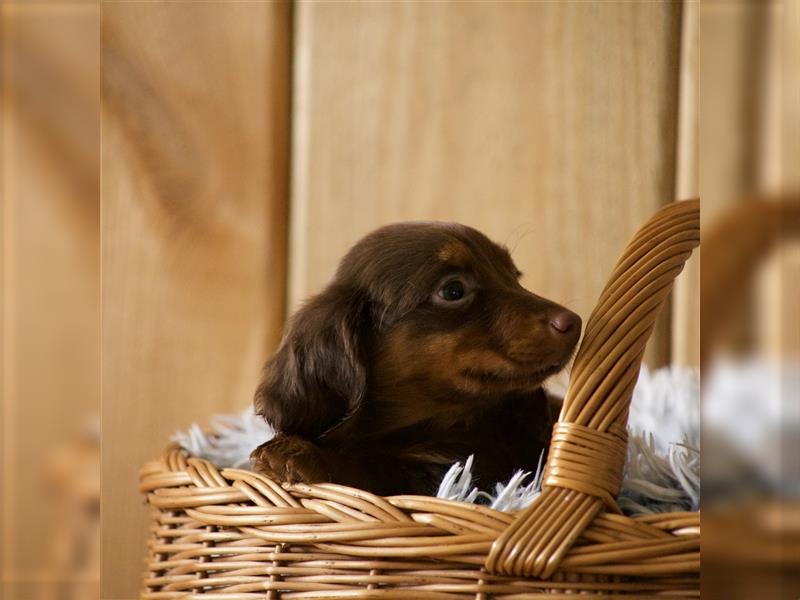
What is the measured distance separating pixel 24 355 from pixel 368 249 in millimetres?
1220

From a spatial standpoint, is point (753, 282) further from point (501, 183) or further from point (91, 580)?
point (501, 183)

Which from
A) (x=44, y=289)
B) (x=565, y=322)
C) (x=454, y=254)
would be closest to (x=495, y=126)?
(x=454, y=254)

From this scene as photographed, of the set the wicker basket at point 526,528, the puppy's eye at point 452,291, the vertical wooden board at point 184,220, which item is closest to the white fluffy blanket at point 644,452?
the wicker basket at point 526,528

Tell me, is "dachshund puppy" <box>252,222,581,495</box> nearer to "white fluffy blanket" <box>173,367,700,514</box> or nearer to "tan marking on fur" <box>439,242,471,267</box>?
"tan marking on fur" <box>439,242,471,267</box>

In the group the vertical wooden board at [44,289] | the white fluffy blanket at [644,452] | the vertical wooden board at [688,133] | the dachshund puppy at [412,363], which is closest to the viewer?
the vertical wooden board at [44,289]

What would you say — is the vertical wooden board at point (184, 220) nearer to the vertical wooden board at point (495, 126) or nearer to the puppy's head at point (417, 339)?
the vertical wooden board at point (495, 126)

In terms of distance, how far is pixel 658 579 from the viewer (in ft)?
3.03

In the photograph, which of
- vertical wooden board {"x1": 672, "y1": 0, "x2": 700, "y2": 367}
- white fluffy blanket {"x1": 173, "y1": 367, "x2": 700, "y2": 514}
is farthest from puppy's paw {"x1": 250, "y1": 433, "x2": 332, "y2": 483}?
vertical wooden board {"x1": 672, "y1": 0, "x2": 700, "y2": 367}

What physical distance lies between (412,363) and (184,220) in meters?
1.18

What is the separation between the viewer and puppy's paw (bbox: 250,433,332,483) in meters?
1.16

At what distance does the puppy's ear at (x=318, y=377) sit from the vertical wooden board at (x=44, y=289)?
3.55ft

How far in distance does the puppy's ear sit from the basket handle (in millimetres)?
407

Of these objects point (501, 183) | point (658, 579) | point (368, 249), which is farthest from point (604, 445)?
point (501, 183)

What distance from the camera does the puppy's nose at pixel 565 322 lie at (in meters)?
1.23
